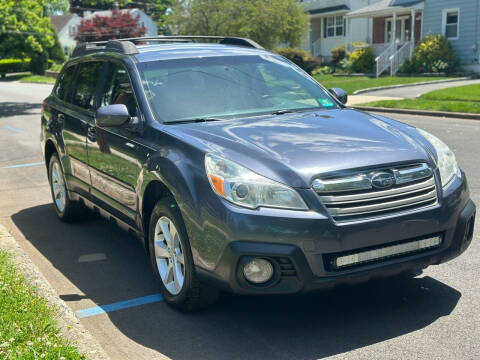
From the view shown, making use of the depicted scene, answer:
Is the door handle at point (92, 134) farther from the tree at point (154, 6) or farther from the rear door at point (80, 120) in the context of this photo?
the tree at point (154, 6)

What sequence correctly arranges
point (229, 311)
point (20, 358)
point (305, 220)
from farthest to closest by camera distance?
1. point (229, 311)
2. point (305, 220)
3. point (20, 358)

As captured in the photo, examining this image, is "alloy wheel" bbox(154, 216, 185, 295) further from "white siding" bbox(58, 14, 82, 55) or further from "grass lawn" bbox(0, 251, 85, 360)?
"white siding" bbox(58, 14, 82, 55)

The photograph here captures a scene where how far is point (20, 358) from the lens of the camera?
3.58 m

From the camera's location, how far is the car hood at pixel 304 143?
4059 mm

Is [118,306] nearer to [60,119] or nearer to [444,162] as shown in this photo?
[444,162]

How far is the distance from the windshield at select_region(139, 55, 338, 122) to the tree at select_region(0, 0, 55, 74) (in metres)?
21.3

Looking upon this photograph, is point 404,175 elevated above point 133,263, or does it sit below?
above

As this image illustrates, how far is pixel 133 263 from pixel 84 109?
1599 mm

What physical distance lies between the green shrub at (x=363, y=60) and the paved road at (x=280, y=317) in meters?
32.9

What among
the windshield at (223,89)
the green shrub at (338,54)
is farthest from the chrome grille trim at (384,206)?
the green shrub at (338,54)

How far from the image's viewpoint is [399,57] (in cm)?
3584

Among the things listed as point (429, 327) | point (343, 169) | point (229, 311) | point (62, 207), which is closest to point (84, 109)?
point (62, 207)

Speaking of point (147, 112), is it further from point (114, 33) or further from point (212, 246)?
point (114, 33)

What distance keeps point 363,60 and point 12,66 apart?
4369cm
